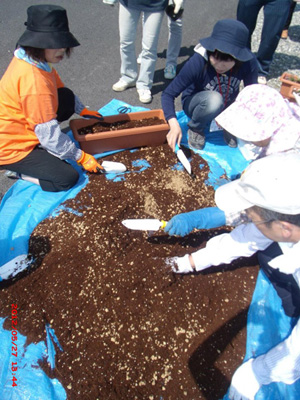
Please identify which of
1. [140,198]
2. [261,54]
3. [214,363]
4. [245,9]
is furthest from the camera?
[261,54]

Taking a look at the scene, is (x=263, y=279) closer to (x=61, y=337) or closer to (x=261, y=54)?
(x=61, y=337)

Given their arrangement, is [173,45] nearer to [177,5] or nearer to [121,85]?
[177,5]

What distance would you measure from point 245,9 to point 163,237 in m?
3.07

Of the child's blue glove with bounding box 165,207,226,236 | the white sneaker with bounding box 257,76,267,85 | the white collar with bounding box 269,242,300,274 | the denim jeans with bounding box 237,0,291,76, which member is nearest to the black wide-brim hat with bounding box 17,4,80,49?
the child's blue glove with bounding box 165,207,226,236

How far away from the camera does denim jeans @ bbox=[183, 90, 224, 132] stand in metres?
2.44

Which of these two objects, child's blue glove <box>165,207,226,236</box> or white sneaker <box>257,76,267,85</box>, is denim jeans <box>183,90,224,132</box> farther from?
white sneaker <box>257,76,267,85</box>

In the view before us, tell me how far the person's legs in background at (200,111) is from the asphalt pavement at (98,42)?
24.6 inches

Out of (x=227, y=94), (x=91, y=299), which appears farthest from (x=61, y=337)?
(x=227, y=94)

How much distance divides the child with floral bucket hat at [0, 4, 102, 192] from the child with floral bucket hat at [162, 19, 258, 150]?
890mm

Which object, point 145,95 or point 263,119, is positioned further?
point 145,95

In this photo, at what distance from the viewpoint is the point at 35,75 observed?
1.84 meters

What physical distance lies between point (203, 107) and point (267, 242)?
1.38 m

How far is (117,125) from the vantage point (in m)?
2.58

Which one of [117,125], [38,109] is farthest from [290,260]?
[117,125]
